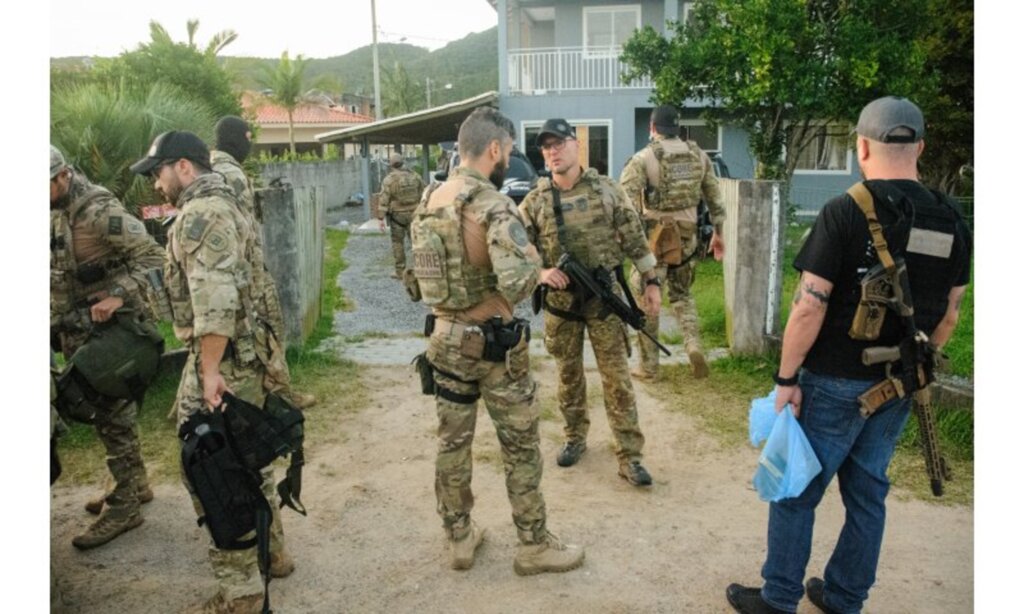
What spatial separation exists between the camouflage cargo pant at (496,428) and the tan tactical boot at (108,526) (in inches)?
68.2

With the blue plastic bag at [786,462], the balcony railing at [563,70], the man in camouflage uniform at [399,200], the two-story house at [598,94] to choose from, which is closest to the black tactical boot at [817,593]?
the blue plastic bag at [786,462]

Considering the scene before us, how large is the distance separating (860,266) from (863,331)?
231mm

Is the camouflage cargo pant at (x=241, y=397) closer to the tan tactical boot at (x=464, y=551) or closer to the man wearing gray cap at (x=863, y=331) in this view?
the tan tactical boot at (x=464, y=551)

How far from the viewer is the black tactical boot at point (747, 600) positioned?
3.21 metres

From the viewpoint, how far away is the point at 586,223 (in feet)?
15.0

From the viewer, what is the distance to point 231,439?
3195 mm

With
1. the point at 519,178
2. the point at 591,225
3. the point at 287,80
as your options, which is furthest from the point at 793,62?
the point at 287,80

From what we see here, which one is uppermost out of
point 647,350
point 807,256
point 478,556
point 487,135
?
point 487,135

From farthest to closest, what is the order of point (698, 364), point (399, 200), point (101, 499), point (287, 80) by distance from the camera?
point (287, 80) → point (399, 200) → point (698, 364) → point (101, 499)

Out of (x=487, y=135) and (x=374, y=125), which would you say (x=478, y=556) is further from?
(x=374, y=125)

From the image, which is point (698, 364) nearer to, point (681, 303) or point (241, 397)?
point (681, 303)

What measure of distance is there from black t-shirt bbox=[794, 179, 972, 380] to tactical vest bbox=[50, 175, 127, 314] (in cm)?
343
